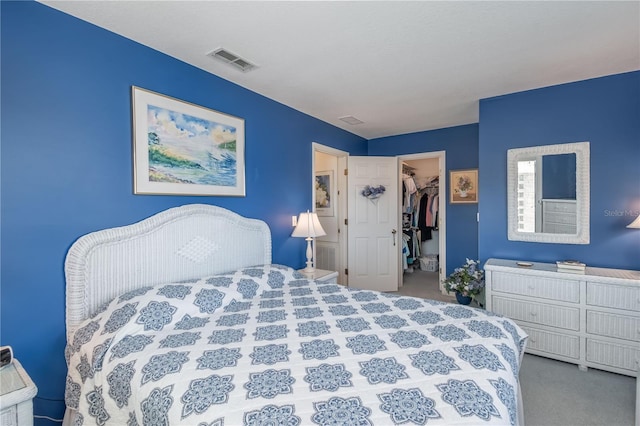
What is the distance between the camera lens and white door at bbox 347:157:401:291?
4.37 meters

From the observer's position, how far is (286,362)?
4.13 ft

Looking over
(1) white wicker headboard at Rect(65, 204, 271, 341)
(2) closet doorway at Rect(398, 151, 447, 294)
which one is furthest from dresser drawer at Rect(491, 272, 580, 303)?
(2) closet doorway at Rect(398, 151, 447, 294)

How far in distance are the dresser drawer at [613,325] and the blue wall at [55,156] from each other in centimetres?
335

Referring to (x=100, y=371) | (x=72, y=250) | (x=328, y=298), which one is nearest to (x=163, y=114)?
(x=72, y=250)

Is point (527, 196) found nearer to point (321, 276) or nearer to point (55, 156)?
point (321, 276)

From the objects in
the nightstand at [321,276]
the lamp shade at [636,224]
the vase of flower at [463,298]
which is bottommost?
the vase of flower at [463,298]

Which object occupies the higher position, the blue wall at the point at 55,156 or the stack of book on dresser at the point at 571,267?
the blue wall at the point at 55,156

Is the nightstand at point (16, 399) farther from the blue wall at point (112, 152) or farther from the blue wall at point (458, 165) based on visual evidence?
the blue wall at point (458, 165)

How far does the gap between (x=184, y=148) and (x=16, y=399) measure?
1.64 meters

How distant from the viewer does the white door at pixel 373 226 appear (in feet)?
14.3

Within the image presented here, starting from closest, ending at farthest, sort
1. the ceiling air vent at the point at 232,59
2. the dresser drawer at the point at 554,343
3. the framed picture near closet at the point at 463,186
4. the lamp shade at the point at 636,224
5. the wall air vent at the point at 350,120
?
the ceiling air vent at the point at 232,59 → the lamp shade at the point at 636,224 → the dresser drawer at the point at 554,343 → the wall air vent at the point at 350,120 → the framed picture near closet at the point at 463,186

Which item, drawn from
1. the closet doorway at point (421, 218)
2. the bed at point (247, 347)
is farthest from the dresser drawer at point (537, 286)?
the closet doorway at point (421, 218)

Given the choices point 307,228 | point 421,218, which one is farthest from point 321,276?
point 421,218

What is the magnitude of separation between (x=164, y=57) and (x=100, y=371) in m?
2.03
